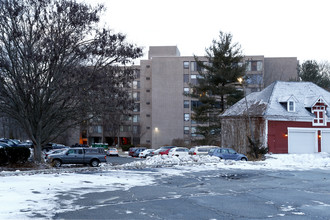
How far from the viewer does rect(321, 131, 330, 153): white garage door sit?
127 feet

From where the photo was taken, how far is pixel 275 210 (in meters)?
11.2

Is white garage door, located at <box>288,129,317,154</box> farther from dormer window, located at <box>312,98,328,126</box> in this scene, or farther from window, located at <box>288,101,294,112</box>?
window, located at <box>288,101,294,112</box>

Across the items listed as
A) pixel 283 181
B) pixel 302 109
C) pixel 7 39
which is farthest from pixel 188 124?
pixel 283 181

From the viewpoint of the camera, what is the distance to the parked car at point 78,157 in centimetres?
3123

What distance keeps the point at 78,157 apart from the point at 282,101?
21209mm

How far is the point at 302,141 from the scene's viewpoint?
38094 millimetres

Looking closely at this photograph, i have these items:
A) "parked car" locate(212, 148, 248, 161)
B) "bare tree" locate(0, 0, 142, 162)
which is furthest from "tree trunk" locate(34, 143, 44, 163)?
"parked car" locate(212, 148, 248, 161)

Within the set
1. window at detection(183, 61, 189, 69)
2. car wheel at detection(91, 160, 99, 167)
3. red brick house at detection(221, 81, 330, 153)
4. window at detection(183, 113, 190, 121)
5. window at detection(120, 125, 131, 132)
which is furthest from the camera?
window at detection(120, 125, 131, 132)

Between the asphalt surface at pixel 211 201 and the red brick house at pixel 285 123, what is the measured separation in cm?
A: 1879

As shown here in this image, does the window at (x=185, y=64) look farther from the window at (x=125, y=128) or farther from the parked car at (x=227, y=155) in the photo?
the parked car at (x=227, y=155)

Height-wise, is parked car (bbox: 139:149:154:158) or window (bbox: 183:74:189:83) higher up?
window (bbox: 183:74:189:83)

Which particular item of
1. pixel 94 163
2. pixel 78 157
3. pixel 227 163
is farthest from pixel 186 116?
pixel 227 163

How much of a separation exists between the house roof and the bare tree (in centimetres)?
1513

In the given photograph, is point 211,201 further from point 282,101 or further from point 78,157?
point 282,101
